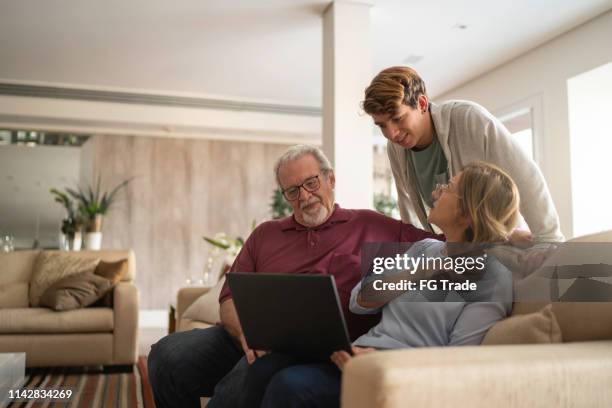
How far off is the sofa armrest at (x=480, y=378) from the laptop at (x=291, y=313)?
251 mm

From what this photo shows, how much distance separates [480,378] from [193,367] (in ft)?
3.84

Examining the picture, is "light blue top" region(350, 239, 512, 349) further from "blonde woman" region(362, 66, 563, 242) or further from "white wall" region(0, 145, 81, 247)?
"white wall" region(0, 145, 81, 247)

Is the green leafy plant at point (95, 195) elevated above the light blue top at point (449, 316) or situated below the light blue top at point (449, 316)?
above

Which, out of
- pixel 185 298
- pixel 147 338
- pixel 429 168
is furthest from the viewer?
pixel 147 338

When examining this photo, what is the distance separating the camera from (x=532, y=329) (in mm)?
1183

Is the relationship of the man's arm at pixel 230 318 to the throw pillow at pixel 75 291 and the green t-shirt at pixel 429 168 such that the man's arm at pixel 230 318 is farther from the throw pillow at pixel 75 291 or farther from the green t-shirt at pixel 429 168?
the throw pillow at pixel 75 291

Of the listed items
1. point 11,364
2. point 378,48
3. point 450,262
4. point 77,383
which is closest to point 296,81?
point 378,48

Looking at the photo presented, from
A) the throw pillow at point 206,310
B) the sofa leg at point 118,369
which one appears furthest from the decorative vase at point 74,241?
the throw pillow at point 206,310

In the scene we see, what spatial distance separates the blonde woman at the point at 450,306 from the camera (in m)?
1.28

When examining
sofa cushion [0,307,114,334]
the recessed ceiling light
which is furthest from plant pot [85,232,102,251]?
the recessed ceiling light

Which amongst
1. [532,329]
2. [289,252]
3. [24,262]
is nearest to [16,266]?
[24,262]

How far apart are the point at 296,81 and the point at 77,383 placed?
12.9 ft

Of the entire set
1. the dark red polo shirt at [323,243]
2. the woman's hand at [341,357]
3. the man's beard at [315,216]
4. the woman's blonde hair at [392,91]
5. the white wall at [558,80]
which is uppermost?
the white wall at [558,80]

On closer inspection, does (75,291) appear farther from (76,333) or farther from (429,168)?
(429,168)
